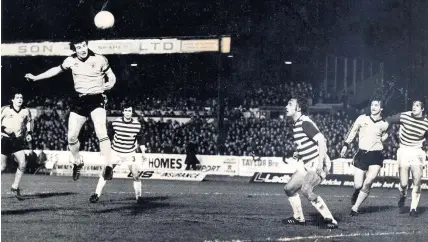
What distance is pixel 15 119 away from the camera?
1257 cm

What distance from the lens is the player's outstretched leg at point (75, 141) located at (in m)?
9.70

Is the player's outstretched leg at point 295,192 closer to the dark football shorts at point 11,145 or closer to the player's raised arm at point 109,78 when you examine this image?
the player's raised arm at point 109,78

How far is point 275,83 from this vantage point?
103 feet

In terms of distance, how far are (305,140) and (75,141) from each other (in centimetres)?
387

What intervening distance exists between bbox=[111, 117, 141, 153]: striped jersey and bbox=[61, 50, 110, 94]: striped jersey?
2271mm

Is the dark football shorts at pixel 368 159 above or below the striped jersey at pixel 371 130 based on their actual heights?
below

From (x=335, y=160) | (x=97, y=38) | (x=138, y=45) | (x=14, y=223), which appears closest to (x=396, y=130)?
(x=335, y=160)

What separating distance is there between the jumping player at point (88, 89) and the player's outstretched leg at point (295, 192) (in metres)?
3.13

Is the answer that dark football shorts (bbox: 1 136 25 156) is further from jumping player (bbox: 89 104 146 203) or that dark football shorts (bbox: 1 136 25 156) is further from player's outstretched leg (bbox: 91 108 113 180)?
player's outstretched leg (bbox: 91 108 113 180)

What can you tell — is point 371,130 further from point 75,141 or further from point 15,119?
point 15,119

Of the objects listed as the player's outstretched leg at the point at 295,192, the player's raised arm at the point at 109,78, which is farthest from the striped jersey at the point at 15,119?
the player's outstretched leg at the point at 295,192

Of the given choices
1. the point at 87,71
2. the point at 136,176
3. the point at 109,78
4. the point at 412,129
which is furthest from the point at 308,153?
the point at 136,176

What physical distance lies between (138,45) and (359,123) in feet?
38.9

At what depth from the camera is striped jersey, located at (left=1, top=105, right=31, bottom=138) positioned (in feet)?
41.2
